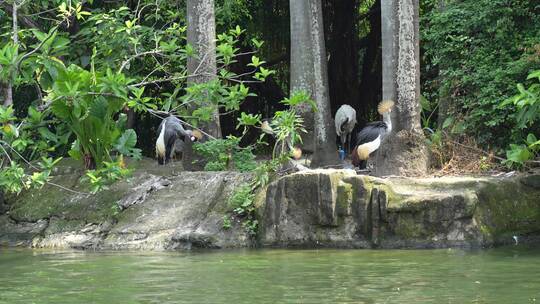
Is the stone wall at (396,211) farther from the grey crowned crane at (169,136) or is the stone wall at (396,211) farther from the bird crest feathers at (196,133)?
the grey crowned crane at (169,136)

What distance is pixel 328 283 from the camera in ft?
28.3

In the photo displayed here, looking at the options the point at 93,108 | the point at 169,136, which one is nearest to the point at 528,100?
the point at 93,108

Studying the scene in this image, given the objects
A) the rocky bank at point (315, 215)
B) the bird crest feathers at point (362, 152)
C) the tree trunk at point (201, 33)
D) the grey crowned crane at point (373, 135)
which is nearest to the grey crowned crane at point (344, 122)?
the grey crowned crane at point (373, 135)

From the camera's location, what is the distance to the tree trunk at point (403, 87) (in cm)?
1344

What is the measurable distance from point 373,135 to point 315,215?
2.28 metres

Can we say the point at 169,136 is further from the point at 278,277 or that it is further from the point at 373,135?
the point at 278,277

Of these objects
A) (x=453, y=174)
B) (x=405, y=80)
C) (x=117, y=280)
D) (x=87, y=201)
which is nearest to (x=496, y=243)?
(x=453, y=174)

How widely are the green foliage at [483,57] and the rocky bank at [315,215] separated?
6.68 feet

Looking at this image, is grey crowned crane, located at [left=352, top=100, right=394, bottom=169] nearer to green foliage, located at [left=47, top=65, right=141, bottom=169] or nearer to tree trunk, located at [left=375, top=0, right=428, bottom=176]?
tree trunk, located at [left=375, top=0, right=428, bottom=176]

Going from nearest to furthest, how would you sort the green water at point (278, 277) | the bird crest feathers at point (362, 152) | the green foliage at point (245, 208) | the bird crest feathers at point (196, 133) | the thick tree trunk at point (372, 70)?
the green water at point (278, 277), the green foliage at point (245, 208), the bird crest feathers at point (362, 152), the bird crest feathers at point (196, 133), the thick tree trunk at point (372, 70)

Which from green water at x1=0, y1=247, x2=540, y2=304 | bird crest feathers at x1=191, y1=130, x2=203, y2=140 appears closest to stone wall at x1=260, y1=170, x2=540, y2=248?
green water at x1=0, y1=247, x2=540, y2=304

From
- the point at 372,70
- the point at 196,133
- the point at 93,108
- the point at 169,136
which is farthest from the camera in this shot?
the point at 372,70

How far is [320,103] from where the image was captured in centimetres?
1560

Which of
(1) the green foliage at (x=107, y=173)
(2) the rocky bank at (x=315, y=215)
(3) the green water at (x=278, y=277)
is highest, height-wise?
(1) the green foliage at (x=107, y=173)
